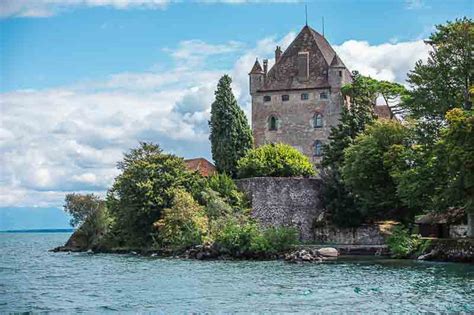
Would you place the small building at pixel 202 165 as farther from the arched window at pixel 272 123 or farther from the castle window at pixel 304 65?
the castle window at pixel 304 65

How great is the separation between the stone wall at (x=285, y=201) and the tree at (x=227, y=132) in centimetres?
595

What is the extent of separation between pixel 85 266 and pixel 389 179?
73.2 feet

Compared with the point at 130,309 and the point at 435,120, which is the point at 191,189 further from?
the point at 130,309

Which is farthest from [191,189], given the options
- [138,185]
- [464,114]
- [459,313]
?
[459,313]

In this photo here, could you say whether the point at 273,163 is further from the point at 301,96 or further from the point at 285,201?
the point at 301,96

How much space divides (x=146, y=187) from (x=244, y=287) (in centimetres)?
2798

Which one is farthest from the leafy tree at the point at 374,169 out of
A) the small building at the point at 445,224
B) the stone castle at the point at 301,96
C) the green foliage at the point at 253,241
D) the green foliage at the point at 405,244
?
the stone castle at the point at 301,96

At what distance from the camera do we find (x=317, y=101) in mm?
75812

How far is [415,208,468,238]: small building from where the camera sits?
2002 inches

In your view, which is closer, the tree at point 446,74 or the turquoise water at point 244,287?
the turquoise water at point 244,287

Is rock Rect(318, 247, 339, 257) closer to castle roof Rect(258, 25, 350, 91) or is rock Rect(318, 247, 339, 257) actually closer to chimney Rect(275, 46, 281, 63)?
castle roof Rect(258, 25, 350, 91)

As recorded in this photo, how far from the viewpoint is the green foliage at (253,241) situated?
5034 cm

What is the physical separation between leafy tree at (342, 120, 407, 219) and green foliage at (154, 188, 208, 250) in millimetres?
10901

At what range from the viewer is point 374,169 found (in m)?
57.2
